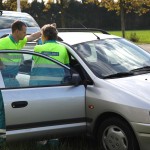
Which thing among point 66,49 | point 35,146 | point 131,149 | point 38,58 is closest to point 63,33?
point 66,49

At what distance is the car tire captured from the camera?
180 inches

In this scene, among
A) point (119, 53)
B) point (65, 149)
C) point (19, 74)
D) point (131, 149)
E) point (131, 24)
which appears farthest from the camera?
point (131, 24)

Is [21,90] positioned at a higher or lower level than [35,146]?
higher

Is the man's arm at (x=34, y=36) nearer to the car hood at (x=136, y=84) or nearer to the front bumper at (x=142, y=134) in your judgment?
the car hood at (x=136, y=84)

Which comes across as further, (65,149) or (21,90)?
(65,149)

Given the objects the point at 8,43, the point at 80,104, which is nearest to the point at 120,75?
the point at 80,104

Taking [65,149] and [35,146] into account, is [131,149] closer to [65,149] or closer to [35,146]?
[65,149]

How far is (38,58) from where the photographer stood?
16.4 feet

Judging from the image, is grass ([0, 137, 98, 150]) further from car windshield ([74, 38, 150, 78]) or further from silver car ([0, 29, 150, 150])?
car windshield ([74, 38, 150, 78])

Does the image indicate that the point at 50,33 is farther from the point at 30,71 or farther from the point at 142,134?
the point at 142,134

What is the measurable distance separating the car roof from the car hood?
995mm

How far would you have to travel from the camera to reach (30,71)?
5020 mm

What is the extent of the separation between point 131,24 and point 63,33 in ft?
258

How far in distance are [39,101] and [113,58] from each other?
1.27 m
